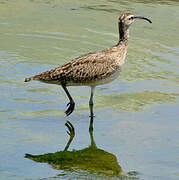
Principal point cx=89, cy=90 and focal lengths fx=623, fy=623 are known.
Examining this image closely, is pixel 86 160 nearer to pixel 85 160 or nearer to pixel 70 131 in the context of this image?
pixel 85 160

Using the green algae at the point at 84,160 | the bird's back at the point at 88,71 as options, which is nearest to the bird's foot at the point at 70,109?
the bird's back at the point at 88,71

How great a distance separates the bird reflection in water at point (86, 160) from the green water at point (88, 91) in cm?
11

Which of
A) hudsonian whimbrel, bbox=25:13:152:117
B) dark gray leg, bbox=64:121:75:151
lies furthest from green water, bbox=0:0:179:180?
hudsonian whimbrel, bbox=25:13:152:117

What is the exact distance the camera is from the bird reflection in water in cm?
822

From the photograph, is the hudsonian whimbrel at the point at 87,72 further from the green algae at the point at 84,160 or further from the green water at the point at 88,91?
the green algae at the point at 84,160

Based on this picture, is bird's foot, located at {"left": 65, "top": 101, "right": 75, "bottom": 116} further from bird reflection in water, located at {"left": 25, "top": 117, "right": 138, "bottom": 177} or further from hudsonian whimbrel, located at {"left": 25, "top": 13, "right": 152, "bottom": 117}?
bird reflection in water, located at {"left": 25, "top": 117, "right": 138, "bottom": 177}

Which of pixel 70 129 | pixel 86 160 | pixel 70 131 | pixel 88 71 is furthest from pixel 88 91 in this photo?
pixel 86 160

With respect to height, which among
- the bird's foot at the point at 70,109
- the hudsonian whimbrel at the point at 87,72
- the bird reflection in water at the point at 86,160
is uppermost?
the hudsonian whimbrel at the point at 87,72

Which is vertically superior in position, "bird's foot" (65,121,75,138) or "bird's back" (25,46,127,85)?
"bird's back" (25,46,127,85)

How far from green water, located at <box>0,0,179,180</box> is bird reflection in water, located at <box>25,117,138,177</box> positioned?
0.11 metres

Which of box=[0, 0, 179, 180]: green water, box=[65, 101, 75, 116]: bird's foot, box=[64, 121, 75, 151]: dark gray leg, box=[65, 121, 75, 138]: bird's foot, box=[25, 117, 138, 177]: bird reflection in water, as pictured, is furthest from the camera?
box=[65, 101, 75, 116]: bird's foot

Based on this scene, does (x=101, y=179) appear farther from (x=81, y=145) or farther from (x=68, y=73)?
(x=68, y=73)

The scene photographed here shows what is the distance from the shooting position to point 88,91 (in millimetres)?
11969

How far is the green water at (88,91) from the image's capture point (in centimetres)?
870
